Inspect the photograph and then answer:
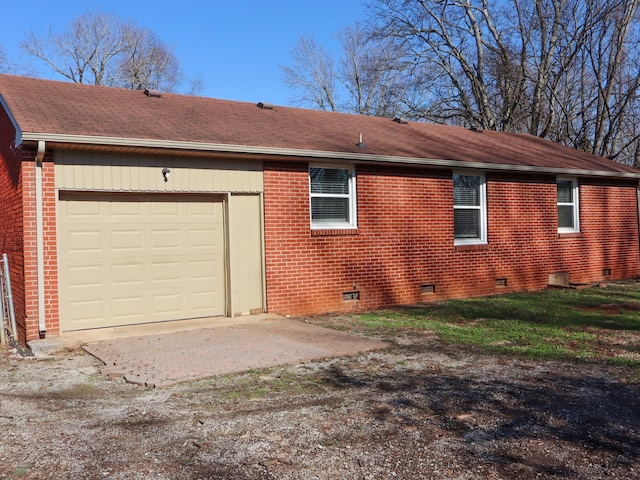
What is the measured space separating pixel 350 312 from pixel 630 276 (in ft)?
31.9

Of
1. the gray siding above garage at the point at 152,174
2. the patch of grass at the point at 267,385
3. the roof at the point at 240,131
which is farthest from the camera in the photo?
the roof at the point at 240,131

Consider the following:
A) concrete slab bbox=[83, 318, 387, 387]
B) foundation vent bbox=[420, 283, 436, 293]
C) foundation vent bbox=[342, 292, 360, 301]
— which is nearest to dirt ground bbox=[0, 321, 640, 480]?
concrete slab bbox=[83, 318, 387, 387]

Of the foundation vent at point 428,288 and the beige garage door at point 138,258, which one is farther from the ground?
Result: the beige garage door at point 138,258

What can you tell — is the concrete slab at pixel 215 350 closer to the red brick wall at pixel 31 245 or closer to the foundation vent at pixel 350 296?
the red brick wall at pixel 31 245

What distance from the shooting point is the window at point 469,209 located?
13156 mm

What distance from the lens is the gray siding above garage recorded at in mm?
8734

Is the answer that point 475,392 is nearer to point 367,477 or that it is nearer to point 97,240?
point 367,477

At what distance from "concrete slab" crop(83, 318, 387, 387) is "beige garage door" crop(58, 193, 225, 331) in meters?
0.95

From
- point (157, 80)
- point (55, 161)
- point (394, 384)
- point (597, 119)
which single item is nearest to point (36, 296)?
point (55, 161)

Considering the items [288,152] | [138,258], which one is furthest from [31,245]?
[288,152]

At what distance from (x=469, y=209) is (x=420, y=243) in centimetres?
178

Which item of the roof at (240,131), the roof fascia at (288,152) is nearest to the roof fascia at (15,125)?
the roof at (240,131)

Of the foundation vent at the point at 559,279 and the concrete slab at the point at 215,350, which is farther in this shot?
the foundation vent at the point at 559,279

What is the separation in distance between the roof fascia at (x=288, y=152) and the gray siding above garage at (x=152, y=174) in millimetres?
353
